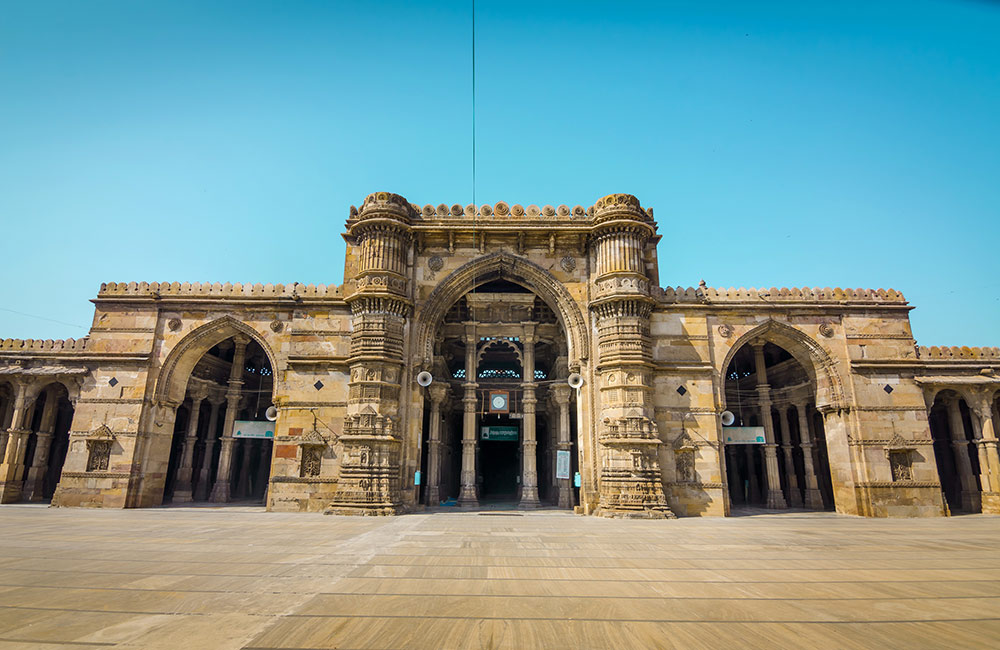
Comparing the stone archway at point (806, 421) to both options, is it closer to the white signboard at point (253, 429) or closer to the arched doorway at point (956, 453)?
the arched doorway at point (956, 453)

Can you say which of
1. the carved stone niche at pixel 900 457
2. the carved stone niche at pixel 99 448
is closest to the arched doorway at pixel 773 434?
the carved stone niche at pixel 900 457

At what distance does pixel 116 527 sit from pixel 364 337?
9.14 metres

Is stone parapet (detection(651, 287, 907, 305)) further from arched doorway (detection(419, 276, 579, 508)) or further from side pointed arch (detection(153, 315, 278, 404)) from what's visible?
side pointed arch (detection(153, 315, 278, 404))

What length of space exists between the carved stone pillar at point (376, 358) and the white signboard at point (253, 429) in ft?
15.7

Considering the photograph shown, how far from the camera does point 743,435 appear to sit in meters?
21.0

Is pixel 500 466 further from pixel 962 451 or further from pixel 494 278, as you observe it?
pixel 962 451

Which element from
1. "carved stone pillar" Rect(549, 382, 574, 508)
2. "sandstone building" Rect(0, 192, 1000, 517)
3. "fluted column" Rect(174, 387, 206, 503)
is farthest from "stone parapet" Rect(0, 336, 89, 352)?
"carved stone pillar" Rect(549, 382, 574, 508)

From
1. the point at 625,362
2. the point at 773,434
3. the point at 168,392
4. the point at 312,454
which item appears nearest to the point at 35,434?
the point at 168,392

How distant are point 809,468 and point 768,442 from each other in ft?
9.70

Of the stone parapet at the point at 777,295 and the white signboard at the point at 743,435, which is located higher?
the stone parapet at the point at 777,295

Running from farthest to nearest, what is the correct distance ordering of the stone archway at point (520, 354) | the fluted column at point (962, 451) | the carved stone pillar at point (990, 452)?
the fluted column at point (962, 451)
the stone archway at point (520, 354)
the carved stone pillar at point (990, 452)

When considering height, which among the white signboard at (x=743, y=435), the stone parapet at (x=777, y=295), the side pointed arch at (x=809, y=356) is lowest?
the white signboard at (x=743, y=435)

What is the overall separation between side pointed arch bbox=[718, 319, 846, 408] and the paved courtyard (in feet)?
24.8

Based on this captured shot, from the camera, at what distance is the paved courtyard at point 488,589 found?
16.8ft
